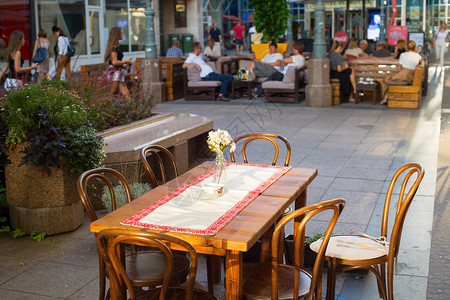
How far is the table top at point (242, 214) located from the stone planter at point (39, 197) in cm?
153

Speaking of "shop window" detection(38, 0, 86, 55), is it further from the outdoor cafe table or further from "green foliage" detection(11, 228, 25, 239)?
the outdoor cafe table

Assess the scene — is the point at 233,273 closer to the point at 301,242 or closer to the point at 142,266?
the point at 301,242

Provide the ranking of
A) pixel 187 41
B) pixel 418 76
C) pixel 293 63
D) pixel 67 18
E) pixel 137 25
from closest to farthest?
pixel 418 76 < pixel 293 63 < pixel 67 18 < pixel 137 25 < pixel 187 41

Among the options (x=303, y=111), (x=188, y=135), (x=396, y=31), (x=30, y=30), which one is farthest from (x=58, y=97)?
(x=396, y=31)

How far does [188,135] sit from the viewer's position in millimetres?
7668

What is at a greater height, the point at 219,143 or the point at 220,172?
the point at 219,143

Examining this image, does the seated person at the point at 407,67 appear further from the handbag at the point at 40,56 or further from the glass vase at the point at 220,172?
the glass vase at the point at 220,172

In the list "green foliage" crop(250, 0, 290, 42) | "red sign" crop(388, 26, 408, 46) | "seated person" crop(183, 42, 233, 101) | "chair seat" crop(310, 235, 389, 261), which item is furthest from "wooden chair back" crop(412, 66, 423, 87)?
"chair seat" crop(310, 235, 389, 261)

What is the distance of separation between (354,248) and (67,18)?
18796 mm

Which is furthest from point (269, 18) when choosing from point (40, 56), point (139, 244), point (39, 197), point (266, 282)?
point (139, 244)

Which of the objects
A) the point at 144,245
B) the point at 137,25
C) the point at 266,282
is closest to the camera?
the point at 144,245

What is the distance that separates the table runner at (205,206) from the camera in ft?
11.2

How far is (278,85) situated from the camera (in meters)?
14.9

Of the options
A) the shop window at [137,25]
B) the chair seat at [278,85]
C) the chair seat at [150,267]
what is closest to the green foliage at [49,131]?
the chair seat at [150,267]
